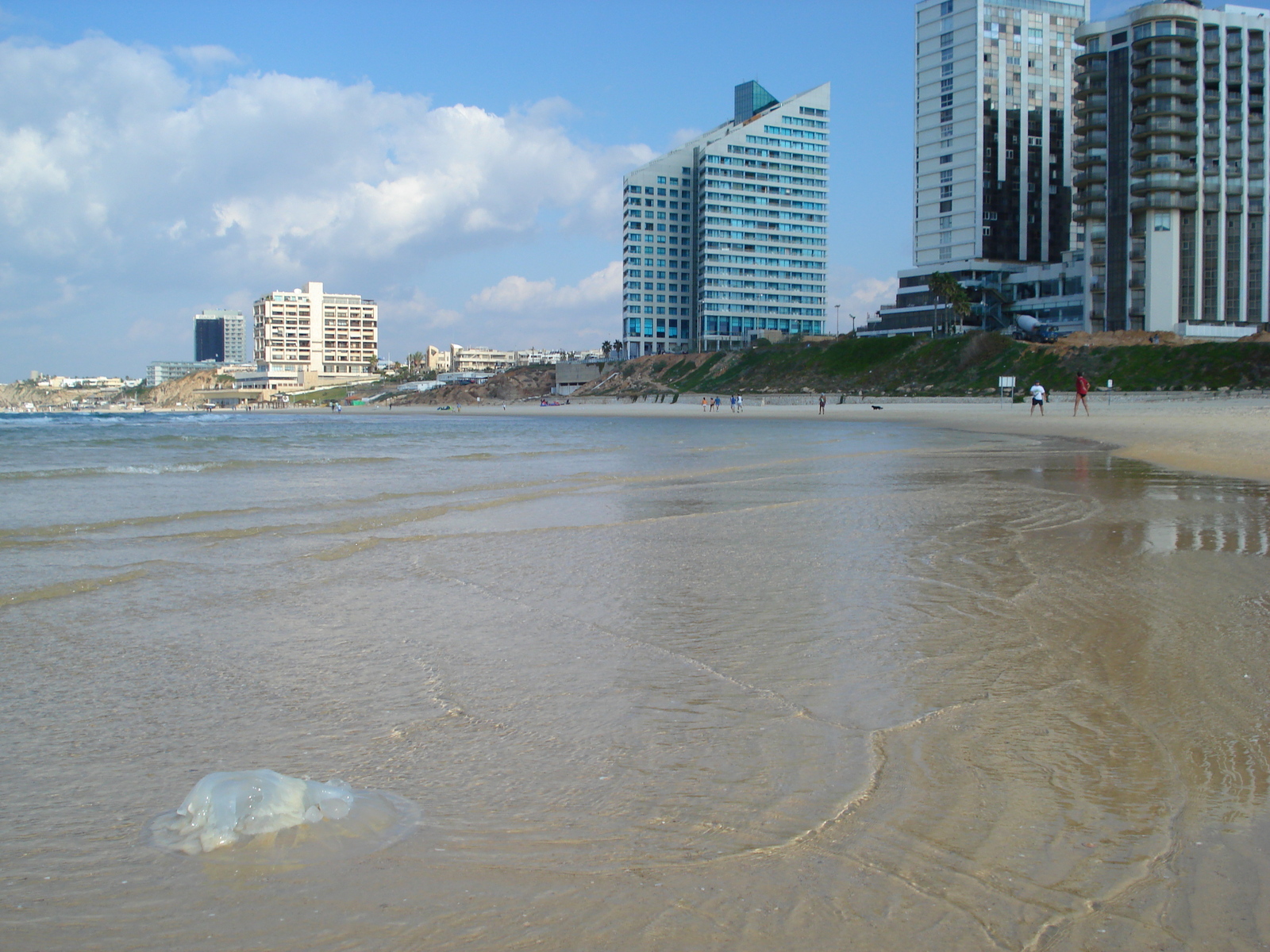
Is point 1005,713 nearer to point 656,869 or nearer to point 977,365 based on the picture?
point 656,869

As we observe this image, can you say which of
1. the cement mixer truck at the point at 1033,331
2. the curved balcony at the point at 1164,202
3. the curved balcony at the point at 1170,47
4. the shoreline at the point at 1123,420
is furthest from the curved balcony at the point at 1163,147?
the shoreline at the point at 1123,420

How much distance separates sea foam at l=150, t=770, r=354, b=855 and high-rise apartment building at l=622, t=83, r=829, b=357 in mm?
147554

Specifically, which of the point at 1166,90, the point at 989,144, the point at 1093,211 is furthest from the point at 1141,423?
the point at 989,144

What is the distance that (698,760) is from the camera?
4051 millimetres

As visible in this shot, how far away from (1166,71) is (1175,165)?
28.7 ft

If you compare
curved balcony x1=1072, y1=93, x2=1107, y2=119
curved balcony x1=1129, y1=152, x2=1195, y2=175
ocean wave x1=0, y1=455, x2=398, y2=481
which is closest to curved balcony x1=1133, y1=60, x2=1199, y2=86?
curved balcony x1=1072, y1=93, x2=1107, y2=119

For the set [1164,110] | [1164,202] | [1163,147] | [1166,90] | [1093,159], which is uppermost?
[1166,90]

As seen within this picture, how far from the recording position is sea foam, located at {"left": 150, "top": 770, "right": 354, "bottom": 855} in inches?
132

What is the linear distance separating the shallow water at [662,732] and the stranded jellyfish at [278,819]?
0.22ft

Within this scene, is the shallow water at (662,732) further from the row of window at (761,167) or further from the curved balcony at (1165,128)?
the row of window at (761,167)

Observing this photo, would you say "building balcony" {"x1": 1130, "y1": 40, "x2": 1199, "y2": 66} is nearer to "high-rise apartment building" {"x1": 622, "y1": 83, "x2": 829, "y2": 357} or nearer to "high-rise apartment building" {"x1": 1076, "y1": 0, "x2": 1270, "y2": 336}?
"high-rise apartment building" {"x1": 1076, "y1": 0, "x2": 1270, "y2": 336}

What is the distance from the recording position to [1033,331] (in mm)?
90562

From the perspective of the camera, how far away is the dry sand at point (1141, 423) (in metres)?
21.8

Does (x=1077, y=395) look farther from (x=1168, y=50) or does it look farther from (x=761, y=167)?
(x=761, y=167)
